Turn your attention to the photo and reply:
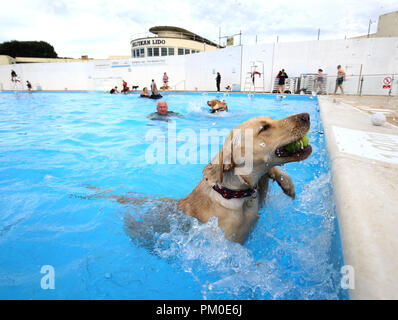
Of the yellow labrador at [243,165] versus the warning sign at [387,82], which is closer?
the yellow labrador at [243,165]

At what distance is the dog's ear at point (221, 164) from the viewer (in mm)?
2137

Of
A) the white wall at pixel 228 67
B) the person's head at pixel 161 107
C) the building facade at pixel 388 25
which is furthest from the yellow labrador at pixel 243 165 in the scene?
the building facade at pixel 388 25

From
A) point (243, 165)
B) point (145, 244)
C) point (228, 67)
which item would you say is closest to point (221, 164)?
point (243, 165)

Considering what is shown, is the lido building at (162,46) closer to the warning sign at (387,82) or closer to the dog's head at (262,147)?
the warning sign at (387,82)

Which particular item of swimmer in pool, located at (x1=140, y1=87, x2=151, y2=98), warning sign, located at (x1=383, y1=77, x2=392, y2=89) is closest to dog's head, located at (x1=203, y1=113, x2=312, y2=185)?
swimmer in pool, located at (x1=140, y1=87, x2=151, y2=98)

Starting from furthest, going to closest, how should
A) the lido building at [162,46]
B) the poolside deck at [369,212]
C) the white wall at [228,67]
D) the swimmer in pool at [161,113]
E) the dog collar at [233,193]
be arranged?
the lido building at [162,46]
the white wall at [228,67]
the swimmer in pool at [161,113]
the dog collar at [233,193]
the poolside deck at [369,212]

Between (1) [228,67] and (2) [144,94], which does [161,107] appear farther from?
(1) [228,67]

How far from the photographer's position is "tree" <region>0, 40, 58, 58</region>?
170 ft

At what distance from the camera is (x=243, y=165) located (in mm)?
2146

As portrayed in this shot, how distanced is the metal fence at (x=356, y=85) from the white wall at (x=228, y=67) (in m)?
0.06

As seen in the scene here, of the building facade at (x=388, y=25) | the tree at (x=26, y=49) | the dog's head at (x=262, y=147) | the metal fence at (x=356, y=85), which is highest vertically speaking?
the tree at (x=26, y=49)

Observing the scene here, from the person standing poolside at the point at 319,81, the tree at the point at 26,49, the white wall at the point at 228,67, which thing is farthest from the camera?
the tree at the point at 26,49

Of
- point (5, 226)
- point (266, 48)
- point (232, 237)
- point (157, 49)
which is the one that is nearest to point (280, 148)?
point (232, 237)
